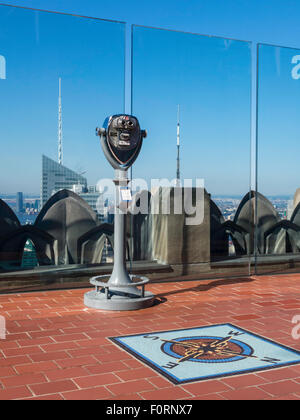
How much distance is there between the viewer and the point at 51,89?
19.5 ft

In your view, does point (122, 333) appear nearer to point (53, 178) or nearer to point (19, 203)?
point (19, 203)

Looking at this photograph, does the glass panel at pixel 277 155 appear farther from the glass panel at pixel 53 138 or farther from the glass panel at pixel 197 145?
the glass panel at pixel 53 138

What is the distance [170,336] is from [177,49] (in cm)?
395

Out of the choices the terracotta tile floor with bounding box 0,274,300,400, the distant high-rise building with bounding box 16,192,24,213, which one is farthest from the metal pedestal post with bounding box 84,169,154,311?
the distant high-rise building with bounding box 16,192,24,213

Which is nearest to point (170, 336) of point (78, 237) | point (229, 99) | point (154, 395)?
point (154, 395)

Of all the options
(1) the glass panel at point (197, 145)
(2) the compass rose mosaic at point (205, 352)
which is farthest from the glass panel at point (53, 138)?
(2) the compass rose mosaic at point (205, 352)

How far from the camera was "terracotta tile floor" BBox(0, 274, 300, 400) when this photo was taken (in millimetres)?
3008

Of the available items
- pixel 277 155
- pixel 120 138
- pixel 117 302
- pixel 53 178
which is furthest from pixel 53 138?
pixel 277 155

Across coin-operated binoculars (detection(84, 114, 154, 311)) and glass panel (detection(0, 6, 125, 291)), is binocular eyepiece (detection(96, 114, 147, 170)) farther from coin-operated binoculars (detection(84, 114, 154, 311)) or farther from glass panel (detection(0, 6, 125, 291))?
glass panel (detection(0, 6, 125, 291))

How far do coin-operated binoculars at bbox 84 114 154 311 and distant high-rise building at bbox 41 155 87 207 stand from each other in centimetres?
101

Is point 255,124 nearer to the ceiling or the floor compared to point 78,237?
nearer to the ceiling

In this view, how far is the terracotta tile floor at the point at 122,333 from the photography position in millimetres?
3008

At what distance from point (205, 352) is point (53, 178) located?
311 centimetres
